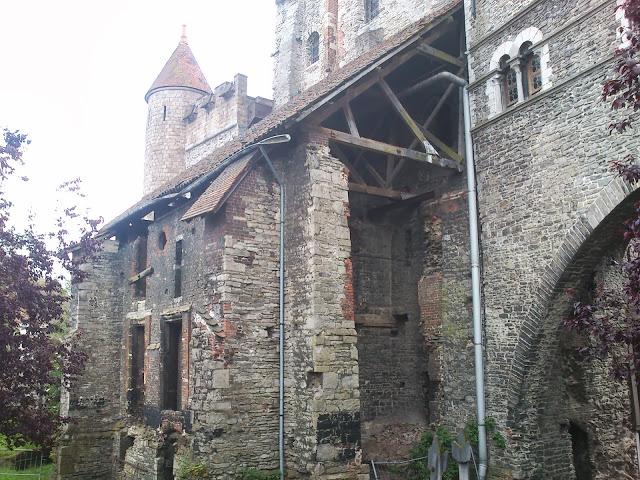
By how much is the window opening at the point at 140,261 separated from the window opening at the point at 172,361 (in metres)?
2.81

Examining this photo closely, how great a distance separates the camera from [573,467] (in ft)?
36.4

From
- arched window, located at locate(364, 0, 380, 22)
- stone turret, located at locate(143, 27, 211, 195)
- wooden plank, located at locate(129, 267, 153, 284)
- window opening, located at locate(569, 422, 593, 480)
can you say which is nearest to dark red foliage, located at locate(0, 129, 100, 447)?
wooden plank, located at locate(129, 267, 153, 284)

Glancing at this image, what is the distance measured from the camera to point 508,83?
38.5 ft

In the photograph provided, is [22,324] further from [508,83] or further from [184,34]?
[184,34]

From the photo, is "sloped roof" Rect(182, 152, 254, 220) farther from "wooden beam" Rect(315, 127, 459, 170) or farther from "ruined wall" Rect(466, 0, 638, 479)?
"ruined wall" Rect(466, 0, 638, 479)

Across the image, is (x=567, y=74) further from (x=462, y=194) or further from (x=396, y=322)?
(x=396, y=322)

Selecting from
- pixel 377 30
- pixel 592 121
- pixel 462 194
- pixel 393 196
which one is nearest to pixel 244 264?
pixel 393 196

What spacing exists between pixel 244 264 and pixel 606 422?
24.1 ft

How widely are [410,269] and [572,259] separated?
15.6 feet

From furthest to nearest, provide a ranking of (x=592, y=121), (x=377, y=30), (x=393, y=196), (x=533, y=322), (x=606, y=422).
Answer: (x=377, y=30)
(x=393, y=196)
(x=606, y=422)
(x=533, y=322)
(x=592, y=121)

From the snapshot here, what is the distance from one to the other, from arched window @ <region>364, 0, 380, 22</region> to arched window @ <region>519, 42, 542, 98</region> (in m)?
8.59

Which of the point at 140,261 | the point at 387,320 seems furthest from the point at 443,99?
the point at 140,261

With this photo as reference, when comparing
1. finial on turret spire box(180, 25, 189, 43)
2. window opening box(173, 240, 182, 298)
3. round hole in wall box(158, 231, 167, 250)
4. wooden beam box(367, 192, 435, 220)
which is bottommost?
window opening box(173, 240, 182, 298)

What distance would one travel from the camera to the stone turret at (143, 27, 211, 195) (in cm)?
2555
